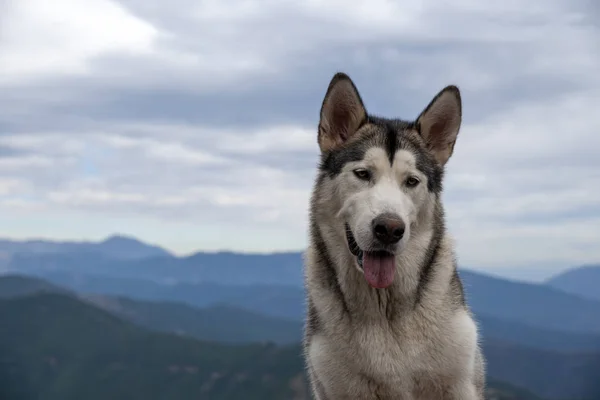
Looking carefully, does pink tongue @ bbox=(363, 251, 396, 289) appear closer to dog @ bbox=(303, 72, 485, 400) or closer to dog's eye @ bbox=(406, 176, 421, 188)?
dog @ bbox=(303, 72, 485, 400)

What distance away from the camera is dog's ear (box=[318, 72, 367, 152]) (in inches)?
450

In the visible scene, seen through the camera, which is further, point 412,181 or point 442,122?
A: point 442,122

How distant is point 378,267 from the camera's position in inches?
422

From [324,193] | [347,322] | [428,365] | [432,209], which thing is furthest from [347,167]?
[428,365]

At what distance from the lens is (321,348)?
11.3 metres

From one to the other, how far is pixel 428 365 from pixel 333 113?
158 inches

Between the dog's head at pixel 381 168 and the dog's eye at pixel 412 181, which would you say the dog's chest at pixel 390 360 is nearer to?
the dog's head at pixel 381 168

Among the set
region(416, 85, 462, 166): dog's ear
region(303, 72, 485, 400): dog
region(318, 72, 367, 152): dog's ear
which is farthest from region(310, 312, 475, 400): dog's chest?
region(318, 72, 367, 152): dog's ear

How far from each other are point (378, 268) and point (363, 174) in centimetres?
136

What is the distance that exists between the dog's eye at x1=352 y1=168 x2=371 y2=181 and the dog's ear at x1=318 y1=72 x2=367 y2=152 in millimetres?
894

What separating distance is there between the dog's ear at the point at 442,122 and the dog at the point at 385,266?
0.05ft

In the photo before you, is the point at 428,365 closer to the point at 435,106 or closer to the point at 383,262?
the point at 383,262

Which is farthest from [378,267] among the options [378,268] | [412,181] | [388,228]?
[412,181]

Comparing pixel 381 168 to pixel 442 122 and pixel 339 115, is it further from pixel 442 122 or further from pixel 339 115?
pixel 442 122
